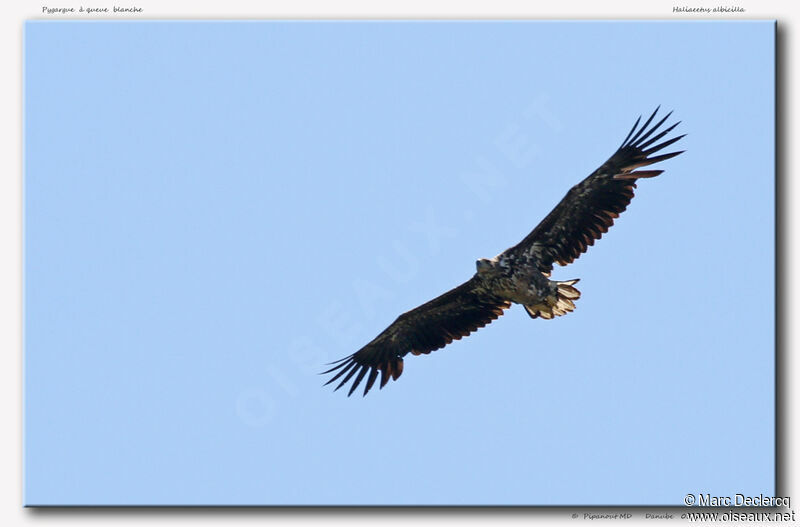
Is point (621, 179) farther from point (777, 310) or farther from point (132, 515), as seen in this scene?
point (132, 515)

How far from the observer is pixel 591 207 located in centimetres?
1359

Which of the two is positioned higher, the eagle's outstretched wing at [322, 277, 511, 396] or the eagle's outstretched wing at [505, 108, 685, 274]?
the eagle's outstretched wing at [505, 108, 685, 274]

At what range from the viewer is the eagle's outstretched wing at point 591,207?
13266mm

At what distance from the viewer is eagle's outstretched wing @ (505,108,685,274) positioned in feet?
43.5

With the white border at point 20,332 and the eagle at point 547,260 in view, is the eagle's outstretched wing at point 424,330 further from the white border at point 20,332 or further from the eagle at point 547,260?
the white border at point 20,332

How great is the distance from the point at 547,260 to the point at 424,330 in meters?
2.19

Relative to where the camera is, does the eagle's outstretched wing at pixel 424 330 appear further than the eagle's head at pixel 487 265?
Yes

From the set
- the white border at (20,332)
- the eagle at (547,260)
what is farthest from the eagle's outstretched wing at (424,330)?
the white border at (20,332)

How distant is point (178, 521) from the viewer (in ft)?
36.2

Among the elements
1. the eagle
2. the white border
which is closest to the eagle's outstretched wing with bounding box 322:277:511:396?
the eagle

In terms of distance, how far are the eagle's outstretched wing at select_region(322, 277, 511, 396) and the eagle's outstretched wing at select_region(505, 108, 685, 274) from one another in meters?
1.04

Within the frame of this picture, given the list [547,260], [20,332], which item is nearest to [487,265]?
[547,260]

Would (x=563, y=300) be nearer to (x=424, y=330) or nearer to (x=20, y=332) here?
(x=424, y=330)

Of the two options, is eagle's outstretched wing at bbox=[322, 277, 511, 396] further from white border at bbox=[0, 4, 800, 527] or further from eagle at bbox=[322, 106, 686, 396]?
white border at bbox=[0, 4, 800, 527]
